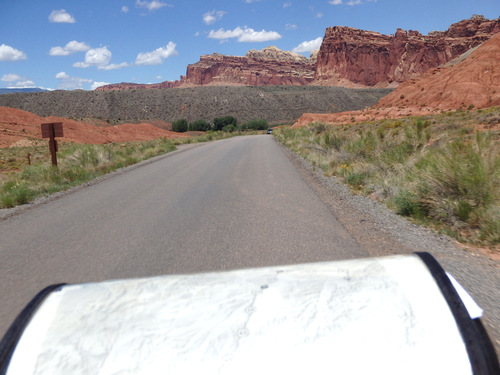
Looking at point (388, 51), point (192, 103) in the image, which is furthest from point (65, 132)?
point (388, 51)

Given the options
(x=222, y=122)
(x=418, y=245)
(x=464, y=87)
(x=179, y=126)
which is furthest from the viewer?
(x=222, y=122)

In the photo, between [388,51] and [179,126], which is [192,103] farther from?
[388,51]

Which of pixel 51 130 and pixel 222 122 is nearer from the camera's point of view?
pixel 51 130

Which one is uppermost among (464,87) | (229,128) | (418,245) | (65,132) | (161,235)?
(464,87)

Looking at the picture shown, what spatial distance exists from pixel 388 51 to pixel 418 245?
157 meters

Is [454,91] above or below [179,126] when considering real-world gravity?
above

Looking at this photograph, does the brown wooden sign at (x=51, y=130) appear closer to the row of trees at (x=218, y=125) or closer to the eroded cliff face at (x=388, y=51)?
the row of trees at (x=218, y=125)

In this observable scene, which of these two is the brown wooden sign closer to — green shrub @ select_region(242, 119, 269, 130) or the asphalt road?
the asphalt road

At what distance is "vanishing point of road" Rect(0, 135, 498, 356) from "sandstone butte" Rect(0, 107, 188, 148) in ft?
124

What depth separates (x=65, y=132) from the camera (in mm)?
49500

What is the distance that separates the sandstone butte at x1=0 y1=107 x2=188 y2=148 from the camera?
44375mm

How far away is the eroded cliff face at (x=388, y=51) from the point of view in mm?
127750

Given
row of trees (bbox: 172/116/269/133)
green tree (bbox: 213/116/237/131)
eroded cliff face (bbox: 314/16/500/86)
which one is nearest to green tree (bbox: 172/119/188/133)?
row of trees (bbox: 172/116/269/133)

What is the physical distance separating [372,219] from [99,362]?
19.7 feet
